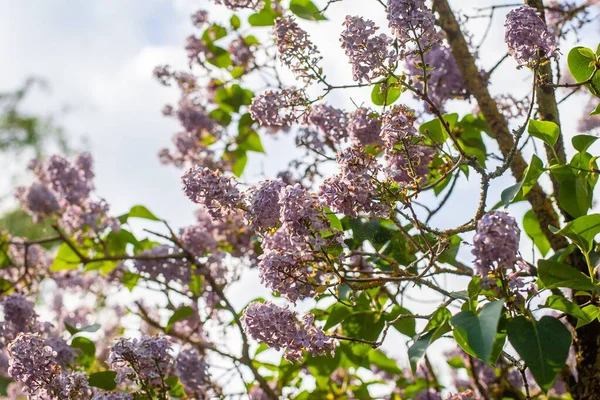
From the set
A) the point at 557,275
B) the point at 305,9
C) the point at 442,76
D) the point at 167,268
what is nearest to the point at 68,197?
the point at 167,268

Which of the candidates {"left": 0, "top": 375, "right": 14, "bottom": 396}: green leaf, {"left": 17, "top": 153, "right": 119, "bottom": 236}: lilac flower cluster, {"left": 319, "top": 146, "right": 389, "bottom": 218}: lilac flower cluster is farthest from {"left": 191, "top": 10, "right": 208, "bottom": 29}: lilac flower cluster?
{"left": 319, "top": 146, "right": 389, "bottom": 218}: lilac flower cluster

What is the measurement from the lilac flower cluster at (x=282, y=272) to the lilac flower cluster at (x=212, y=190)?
0.48 ft

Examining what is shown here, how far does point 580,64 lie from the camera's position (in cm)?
125

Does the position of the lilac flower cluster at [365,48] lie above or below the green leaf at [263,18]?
below

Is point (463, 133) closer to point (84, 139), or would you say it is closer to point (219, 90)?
point (219, 90)

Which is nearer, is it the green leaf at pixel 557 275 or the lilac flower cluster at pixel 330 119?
the green leaf at pixel 557 275

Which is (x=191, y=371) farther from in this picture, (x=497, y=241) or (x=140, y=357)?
(x=497, y=241)

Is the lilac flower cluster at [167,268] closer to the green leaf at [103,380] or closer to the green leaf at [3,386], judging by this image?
the green leaf at [3,386]

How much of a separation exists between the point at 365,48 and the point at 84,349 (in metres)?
1.13

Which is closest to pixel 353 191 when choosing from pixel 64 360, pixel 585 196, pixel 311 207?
pixel 311 207

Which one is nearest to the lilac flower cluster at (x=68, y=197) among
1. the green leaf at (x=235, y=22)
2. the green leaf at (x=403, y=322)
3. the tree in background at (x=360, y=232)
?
the tree in background at (x=360, y=232)

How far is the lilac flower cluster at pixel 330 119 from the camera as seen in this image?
5.13 ft

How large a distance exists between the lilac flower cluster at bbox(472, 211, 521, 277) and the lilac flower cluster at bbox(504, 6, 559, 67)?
1.23 ft

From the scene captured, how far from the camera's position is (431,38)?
1163 millimetres
